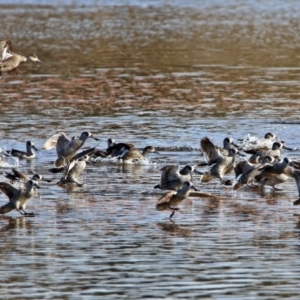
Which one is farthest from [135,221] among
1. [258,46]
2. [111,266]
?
[258,46]

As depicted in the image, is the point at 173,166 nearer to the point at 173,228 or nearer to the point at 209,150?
the point at 209,150

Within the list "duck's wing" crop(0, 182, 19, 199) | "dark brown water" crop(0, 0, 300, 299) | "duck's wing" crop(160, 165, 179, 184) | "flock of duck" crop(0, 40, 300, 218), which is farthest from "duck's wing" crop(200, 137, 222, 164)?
"duck's wing" crop(0, 182, 19, 199)

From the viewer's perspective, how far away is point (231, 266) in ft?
39.6

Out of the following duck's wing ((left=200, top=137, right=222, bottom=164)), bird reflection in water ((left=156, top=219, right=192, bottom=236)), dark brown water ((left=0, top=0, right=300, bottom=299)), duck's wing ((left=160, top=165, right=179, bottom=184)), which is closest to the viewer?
Answer: dark brown water ((left=0, top=0, right=300, bottom=299))

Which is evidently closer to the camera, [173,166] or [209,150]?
[173,166]

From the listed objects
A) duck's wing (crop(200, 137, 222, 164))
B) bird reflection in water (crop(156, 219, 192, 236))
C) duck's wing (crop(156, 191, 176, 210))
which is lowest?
bird reflection in water (crop(156, 219, 192, 236))

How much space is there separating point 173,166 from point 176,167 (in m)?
0.06

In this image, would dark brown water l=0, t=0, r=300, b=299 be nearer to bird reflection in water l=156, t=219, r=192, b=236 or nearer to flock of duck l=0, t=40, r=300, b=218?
bird reflection in water l=156, t=219, r=192, b=236

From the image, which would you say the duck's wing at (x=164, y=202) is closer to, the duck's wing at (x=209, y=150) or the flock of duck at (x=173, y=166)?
the flock of duck at (x=173, y=166)

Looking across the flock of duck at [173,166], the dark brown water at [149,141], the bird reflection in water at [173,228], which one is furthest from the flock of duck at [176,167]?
the bird reflection in water at [173,228]

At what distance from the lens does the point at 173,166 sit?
645 inches

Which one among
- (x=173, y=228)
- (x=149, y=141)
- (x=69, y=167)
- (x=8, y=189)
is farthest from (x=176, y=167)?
(x=149, y=141)

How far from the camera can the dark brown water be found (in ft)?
38.6

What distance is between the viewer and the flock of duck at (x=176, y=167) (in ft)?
48.9
